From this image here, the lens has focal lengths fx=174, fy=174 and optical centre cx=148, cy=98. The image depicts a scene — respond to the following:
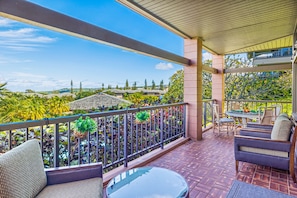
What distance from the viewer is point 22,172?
1298 mm

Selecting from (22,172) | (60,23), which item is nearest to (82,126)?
(22,172)

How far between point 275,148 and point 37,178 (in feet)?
9.68

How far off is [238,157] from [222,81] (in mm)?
4401

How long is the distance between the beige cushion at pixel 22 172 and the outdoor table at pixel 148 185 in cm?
58

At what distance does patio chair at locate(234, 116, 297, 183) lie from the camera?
2.45 m

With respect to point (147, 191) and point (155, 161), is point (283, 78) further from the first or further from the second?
point (147, 191)

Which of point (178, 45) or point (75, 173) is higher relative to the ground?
point (178, 45)

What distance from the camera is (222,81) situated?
21.8 feet

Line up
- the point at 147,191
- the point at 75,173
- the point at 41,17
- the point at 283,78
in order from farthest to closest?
the point at 283,78 < the point at 41,17 < the point at 75,173 < the point at 147,191

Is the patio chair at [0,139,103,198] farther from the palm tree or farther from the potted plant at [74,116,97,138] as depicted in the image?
the palm tree

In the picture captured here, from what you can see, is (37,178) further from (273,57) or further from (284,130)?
(273,57)

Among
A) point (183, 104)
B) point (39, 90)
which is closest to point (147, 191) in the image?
point (39, 90)

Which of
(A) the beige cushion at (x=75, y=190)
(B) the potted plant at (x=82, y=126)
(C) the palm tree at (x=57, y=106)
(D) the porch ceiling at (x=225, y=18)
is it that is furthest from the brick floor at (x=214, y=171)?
(D) the porch ceiling at (x=225, y=18)

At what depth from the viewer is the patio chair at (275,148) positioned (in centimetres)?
245
